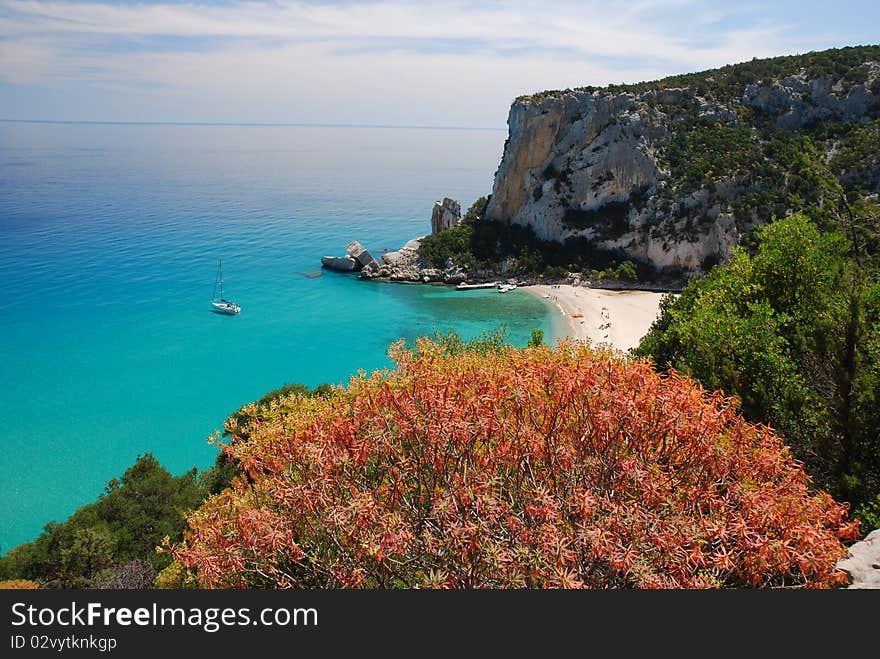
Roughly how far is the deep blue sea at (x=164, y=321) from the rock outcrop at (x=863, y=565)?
2708 centimetres

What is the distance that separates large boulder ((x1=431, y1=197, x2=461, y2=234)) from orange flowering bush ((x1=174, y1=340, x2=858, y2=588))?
63297mm

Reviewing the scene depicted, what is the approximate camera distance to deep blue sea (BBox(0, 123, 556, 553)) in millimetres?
28594

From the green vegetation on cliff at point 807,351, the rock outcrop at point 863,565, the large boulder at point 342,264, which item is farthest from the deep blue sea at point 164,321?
the rock outcrop at point 863,565

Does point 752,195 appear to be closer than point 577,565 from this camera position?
No

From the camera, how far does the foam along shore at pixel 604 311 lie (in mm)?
41344

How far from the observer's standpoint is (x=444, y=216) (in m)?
70.4

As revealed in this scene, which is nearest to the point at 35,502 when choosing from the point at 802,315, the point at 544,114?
the point at 802,315

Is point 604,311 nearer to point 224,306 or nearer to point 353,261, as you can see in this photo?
point 353,261

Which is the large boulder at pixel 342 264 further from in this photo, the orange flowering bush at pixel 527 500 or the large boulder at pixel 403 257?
the orange flowering bush at pixel 527 500

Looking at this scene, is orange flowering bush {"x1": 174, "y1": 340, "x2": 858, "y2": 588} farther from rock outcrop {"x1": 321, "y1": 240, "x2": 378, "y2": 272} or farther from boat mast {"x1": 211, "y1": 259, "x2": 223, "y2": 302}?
rock outcrop {"x1": 321, "y1": 240, "x2": 378, "y2": 272}

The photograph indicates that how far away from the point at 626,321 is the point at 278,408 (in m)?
→ 37.3

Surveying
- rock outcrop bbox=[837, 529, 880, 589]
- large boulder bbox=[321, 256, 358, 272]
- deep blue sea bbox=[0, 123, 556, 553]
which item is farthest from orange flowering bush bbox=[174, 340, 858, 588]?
large boulder bbox=[321, 256, 358, 272]

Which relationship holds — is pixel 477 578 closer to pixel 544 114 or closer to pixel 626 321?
pixel 626 321

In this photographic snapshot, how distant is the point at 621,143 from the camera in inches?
2328
